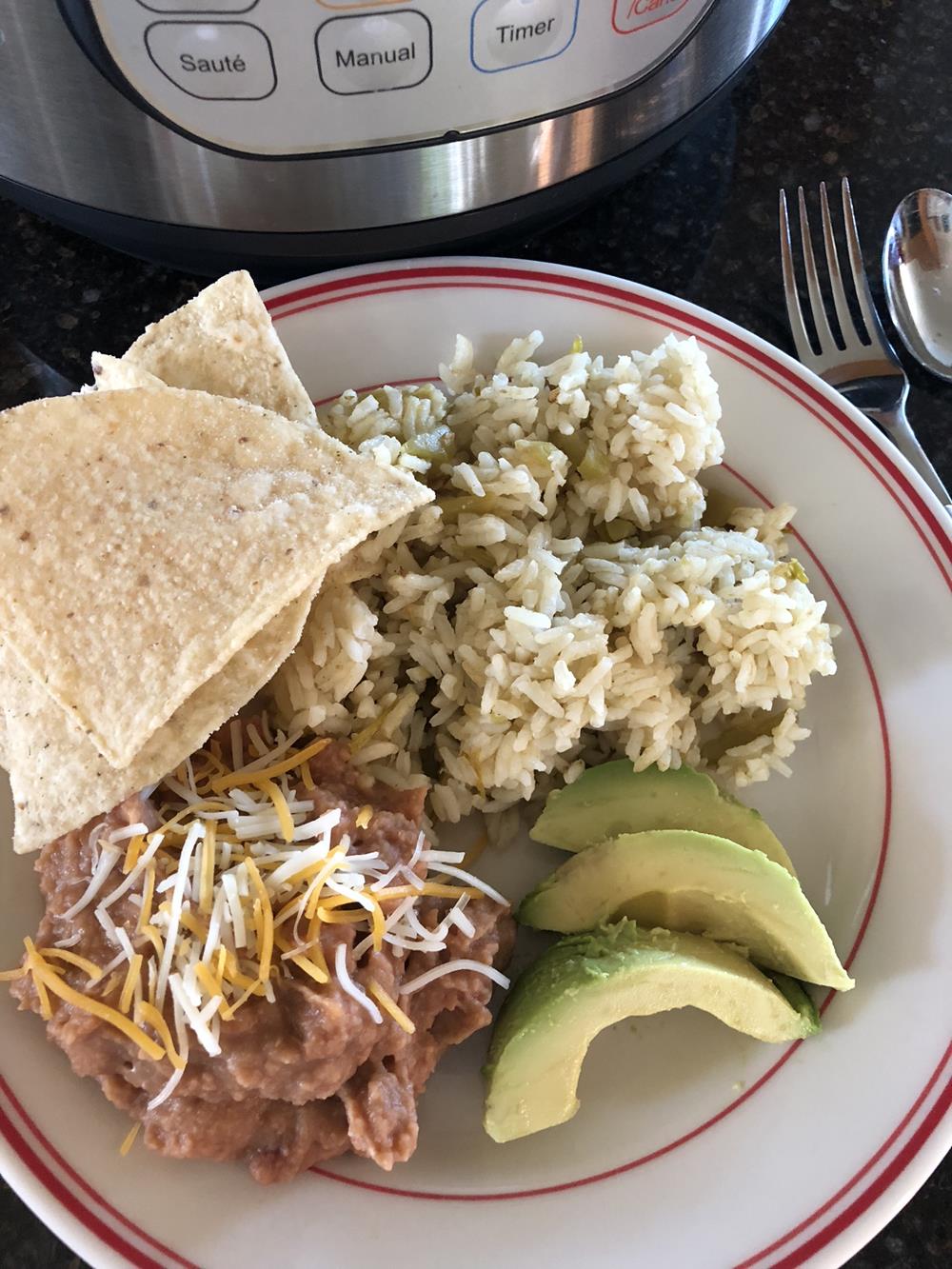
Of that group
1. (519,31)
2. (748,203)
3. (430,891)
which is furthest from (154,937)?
(748,203)

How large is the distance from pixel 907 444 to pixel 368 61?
84 cm

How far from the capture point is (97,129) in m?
1.06

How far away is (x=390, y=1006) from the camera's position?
0.93 metres

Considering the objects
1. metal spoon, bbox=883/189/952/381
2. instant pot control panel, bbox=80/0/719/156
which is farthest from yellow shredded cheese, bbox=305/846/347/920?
metal spoon, bbox=883/189/952/381

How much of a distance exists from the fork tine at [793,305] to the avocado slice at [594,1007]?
33.1 inches

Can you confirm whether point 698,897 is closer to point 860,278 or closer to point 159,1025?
Answer: point 159,1025

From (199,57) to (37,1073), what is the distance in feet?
3.10

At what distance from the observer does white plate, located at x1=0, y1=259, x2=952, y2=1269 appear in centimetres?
92

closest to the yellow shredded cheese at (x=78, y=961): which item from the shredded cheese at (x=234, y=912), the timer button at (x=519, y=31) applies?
the shredded cheese at (x=234, y=912)

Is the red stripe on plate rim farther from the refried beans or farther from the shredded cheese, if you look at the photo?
the shredded cheese

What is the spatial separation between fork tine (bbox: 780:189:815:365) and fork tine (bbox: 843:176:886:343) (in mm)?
81

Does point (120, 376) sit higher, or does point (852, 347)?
point (120, 376)

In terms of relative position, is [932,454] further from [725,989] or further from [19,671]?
[19,671]

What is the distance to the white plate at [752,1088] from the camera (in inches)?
36.4
